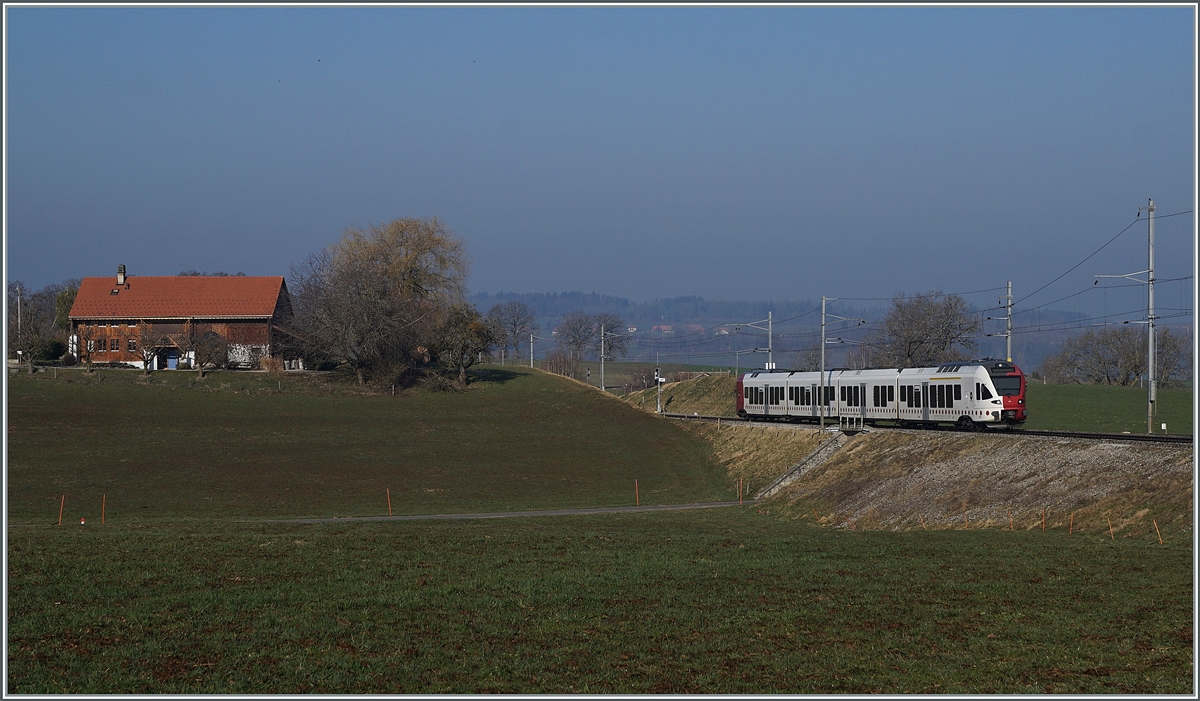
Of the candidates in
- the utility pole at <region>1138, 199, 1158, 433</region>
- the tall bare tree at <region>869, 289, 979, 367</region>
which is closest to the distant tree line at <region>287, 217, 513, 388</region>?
the tall bare tree at <region>869, 289, 979, 367</region>

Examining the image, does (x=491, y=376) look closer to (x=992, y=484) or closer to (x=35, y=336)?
(x=35, y=336)

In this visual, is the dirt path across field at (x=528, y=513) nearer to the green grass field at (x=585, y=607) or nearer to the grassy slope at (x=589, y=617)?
the green grass field at (x=585, y=607)

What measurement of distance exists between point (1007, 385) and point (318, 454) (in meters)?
37.7

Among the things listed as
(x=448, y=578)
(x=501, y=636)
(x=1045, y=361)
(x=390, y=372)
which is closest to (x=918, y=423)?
(x=448, y=578)

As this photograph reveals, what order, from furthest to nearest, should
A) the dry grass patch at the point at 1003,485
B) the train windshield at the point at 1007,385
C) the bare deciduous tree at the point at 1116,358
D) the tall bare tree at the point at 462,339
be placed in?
the bare deciduous tree at the point at 1116,358
the tall bare tree at the point at 462,339
the train windshield at the point at 1007,385
the dry grass patch at the point at 1003,485

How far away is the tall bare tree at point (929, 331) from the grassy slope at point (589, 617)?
8259cm

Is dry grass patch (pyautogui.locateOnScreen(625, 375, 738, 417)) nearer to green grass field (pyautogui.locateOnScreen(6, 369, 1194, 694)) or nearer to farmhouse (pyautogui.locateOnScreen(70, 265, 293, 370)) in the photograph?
farmhouse (pyautogui.locateOnScreen(70, 265, 293, 370))

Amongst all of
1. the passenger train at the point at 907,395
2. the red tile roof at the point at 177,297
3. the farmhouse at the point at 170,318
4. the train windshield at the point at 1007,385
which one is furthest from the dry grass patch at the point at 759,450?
the red tile roof at the point at 177,297

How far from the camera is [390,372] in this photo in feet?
307

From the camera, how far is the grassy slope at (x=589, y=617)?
12.2 meters

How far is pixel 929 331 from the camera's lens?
103500mm

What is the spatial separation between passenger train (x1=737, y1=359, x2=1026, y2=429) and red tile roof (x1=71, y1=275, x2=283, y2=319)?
58896 millimetres

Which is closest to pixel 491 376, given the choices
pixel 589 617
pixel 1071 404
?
pixel 1071 404

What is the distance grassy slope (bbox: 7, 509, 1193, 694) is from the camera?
40.0ft
